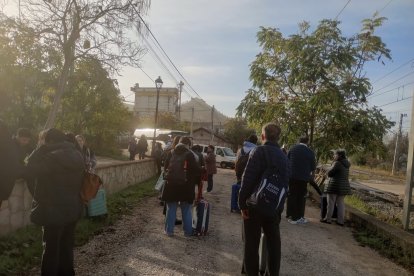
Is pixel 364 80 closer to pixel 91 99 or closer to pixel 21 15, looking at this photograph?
pixel 21 15

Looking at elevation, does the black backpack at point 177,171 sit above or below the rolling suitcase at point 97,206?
above

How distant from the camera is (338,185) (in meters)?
9.16

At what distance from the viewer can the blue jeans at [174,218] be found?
23.5ft

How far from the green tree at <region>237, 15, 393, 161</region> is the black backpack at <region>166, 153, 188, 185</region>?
6718 millimetres

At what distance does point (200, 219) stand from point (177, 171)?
1000 mm

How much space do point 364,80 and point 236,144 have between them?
4731cm

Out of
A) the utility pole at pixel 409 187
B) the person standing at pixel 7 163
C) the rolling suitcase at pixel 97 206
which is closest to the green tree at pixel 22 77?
the rolling suitcase at pixel 97 206

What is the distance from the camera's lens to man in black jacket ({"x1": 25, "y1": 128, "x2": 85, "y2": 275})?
153 inches

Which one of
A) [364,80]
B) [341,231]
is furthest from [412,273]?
[364,80]

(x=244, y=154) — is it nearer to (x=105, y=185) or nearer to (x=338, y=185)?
(x=338, y=185)

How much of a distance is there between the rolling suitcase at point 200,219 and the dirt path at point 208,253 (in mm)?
182

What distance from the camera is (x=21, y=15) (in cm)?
1347

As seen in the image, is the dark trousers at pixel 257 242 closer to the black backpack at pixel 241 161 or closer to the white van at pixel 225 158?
the black backpack at pixel 241 161

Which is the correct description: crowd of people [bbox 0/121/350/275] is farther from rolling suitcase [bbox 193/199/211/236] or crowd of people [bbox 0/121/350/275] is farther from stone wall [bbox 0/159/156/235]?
rolling suitcase [bbox 193/199/211/236]
